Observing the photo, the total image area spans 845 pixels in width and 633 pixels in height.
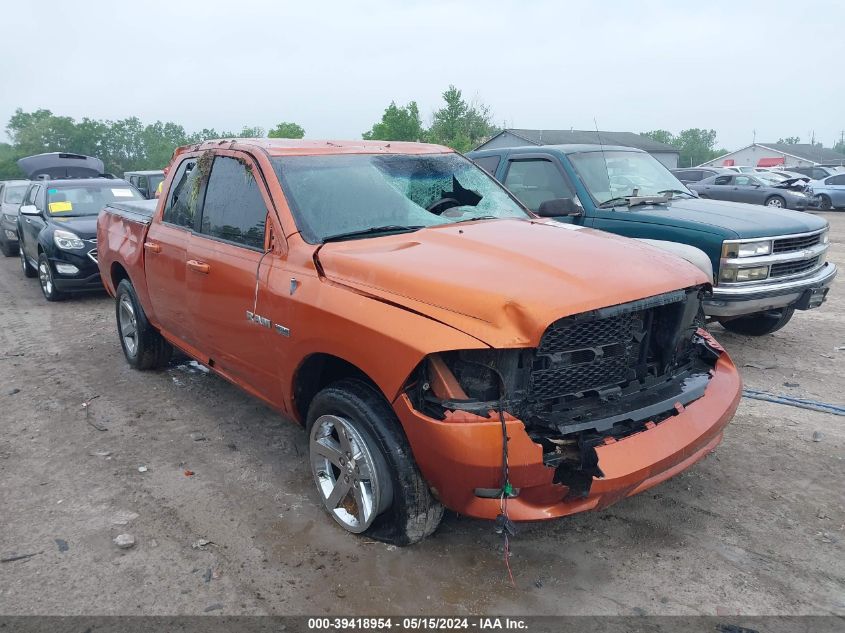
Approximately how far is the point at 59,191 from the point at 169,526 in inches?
322

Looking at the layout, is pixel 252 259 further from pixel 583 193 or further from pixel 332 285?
pixel 583 193

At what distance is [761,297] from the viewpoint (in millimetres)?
5215

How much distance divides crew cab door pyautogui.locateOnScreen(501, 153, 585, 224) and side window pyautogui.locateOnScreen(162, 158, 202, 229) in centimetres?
292

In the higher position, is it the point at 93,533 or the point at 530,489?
the point at 530,489

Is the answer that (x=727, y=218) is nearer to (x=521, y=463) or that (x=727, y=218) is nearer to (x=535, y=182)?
(x=535, y=182)

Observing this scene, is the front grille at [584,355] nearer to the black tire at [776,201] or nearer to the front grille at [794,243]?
the front grille at [794,243]

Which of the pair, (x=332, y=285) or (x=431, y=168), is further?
(x=431, y=168)

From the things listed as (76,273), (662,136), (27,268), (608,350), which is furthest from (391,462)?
(662,136)

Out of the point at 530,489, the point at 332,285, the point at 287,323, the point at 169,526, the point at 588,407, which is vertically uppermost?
the point at 332,285

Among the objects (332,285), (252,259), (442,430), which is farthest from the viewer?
(252,259)

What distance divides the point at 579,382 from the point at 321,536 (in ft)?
5.01

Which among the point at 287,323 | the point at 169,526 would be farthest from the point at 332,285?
the point at 169,526

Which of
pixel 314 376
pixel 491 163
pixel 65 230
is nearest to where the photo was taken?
pixel 314 376

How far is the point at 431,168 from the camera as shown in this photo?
419cm
